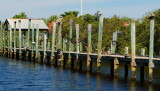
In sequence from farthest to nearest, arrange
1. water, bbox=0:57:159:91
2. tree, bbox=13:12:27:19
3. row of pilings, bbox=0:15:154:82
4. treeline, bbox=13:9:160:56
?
1. tree, bbox=13:12:27:19
2. treeline, bbox=13:9:160:56
3. row of pilings, bbox=0:15:154:82
4. water, bbox=0:57:159:91

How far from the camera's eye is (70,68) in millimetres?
74188

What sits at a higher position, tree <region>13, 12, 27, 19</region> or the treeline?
tree <region>13, 12, 27, 19</region>

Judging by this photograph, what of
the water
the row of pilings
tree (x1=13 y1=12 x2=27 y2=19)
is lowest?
the water

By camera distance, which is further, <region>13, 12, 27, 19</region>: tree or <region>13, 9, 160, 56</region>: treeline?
<region>13, 12, 27, 19</region>: tree

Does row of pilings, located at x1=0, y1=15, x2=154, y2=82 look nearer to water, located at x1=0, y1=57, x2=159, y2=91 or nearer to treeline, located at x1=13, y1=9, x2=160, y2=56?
water, located at x1=0, y1=57, x2=159, y2=91

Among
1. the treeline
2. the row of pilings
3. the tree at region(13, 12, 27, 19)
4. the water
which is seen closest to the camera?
the water

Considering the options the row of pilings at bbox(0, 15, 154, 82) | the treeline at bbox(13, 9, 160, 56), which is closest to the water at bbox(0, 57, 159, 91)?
the row of pilings at bbox(0, 15, 154, 82)

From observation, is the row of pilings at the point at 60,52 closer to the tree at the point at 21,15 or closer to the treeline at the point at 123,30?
the treeline at the point at 123,30

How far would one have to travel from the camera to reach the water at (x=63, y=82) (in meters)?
50.1

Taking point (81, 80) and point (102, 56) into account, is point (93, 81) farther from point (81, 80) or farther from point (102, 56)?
point (102, 56)

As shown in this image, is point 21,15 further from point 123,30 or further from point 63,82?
point 63,82

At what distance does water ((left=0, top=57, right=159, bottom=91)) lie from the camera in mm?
50094

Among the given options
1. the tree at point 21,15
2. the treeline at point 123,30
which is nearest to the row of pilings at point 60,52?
the treeline at point 123,30

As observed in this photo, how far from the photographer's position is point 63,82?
55.8 meters
